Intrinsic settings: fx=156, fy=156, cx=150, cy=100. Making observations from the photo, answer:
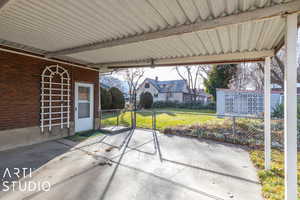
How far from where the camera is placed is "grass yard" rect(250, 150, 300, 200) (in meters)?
2.39

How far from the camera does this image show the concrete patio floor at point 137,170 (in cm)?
242

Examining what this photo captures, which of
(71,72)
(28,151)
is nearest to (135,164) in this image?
(28,151)

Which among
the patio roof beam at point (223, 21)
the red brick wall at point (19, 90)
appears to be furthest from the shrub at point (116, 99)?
the patio roof beam at point (223, 21)

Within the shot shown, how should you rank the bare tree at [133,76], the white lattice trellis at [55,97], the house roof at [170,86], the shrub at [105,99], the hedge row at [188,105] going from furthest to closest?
the house roof at [170,86] → the bare tree at [133,76] → the hedge row at [188,105] → the shrub at [105,99] → the white lattice trellis at [55,97]

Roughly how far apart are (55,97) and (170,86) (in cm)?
2237

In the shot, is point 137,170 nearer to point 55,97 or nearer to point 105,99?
point 55,97

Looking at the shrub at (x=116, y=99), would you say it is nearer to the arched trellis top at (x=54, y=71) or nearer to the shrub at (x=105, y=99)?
the shrub at (x=105, y=99)

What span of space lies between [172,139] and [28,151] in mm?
4267

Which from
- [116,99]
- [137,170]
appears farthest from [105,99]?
[137,170]

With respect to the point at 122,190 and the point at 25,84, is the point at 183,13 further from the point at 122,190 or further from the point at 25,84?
the point at 25,84

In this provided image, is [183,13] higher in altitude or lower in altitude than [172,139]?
higher

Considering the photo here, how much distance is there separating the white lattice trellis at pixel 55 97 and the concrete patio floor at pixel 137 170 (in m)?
0.82

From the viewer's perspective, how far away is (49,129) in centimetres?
526

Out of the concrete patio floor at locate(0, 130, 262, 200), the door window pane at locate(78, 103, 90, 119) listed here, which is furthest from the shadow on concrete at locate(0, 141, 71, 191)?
the door window pane at locate(78, 103, 90, 119)
